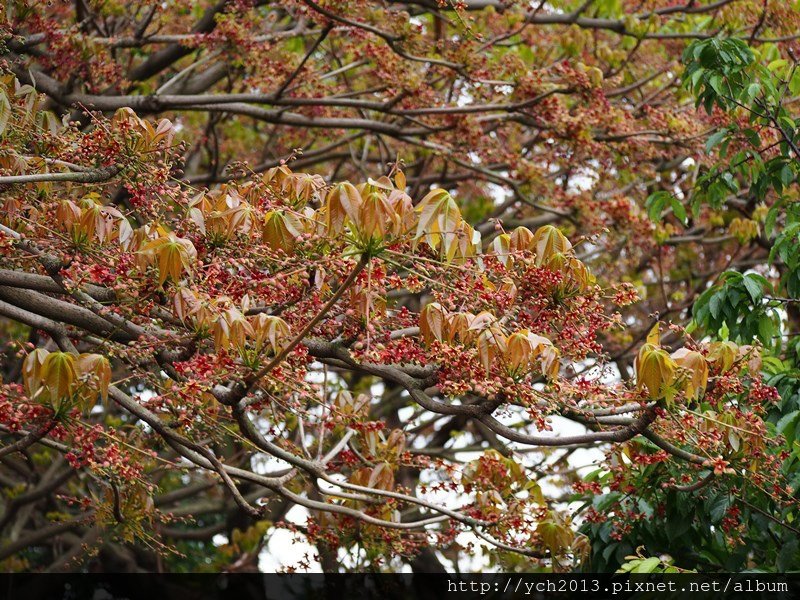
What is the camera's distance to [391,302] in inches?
155

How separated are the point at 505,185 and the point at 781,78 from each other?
109 inches

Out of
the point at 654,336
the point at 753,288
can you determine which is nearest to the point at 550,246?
the point at 654,336

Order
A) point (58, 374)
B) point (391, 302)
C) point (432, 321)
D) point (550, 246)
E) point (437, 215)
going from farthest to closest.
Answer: point (391, 302) → point (550, 246) → point (432, 321) → point (58, 374) → point (437, 215)

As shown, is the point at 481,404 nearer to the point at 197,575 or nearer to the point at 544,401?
the point at 544,401

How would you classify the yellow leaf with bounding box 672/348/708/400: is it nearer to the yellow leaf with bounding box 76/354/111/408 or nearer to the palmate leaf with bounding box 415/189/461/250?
the palmate leaf with bounding box 415/189/461/250

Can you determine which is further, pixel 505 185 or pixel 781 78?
pixel 505 185

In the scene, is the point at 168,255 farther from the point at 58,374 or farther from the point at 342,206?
the point at 342,206

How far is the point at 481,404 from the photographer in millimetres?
3475

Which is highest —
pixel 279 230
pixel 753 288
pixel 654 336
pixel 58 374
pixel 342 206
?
pixel 753 288

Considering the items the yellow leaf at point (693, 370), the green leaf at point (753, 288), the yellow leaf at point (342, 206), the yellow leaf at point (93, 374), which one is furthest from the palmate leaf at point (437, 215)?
the green leaf at point (753, 288)

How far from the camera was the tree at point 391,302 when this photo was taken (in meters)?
3.32

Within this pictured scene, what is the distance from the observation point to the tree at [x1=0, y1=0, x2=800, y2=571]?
10.9 feet

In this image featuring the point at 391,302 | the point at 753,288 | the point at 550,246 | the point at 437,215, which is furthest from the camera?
the point at 753,288

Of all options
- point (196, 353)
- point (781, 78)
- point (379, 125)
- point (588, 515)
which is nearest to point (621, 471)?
point (588, 515)
